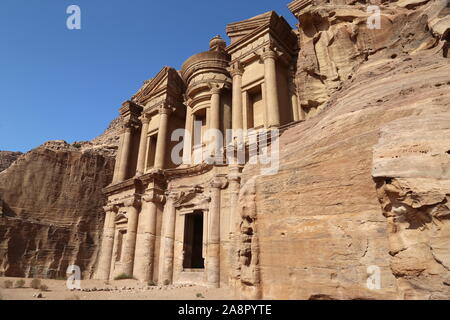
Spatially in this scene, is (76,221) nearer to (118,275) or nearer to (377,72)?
(118,275)

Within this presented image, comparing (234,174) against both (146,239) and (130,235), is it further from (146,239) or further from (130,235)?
(130,235)

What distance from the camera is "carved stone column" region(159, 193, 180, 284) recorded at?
14883 millimetres

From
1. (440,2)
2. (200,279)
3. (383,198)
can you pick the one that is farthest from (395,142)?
(200,279)

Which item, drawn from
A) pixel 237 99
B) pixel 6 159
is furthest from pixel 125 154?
pixel 6 159

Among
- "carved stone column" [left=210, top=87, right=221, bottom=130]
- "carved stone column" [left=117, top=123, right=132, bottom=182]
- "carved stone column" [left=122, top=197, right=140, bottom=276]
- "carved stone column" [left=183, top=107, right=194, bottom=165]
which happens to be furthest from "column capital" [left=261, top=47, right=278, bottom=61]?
"carved stone column" [left=117, top=123, right=132, bottom=182]

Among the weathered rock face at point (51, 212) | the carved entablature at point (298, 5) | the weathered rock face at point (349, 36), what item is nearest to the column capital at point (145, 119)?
the weathered rock face at point (51, 212)

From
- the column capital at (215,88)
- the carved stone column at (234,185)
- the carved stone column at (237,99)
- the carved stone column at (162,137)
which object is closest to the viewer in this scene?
the carved stone column at (234,185)

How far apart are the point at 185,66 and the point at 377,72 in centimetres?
1783

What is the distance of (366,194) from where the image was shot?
3697mm

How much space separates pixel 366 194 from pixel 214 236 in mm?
10048

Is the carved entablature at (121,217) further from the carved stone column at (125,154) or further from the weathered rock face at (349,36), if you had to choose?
the weathered rock face at (349,36)

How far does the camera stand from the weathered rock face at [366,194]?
3.00 metres

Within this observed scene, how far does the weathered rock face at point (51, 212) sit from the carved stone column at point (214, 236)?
1567 centimetres
